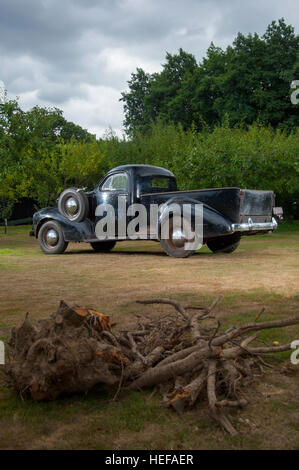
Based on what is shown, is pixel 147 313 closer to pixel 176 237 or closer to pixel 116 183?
pixel 176 237

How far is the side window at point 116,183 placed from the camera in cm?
1312

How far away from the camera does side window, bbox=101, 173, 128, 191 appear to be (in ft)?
43.0

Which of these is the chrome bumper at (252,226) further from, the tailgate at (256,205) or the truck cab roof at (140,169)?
the truck cab roof at (140,169)

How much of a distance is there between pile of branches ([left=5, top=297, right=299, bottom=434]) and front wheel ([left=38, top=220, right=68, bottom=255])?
416 inches

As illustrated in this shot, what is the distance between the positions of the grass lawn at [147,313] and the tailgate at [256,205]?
946 millimetres

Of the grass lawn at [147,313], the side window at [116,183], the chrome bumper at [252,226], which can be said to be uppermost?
the side window at [116,183]

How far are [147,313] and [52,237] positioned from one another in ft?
30.0

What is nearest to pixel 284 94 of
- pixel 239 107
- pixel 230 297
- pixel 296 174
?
pixel 239 107

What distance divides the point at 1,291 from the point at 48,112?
71.4 ft

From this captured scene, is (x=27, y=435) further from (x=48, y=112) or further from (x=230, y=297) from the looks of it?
(x=48, y=112)
